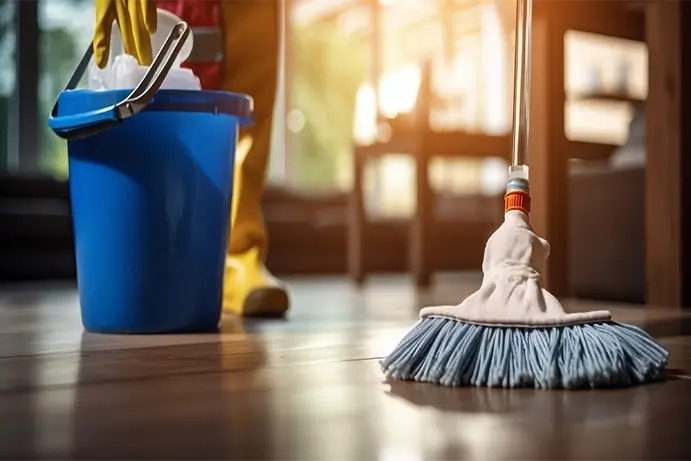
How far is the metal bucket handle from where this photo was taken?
1.18m

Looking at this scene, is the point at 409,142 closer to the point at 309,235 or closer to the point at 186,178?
the point at 309,235

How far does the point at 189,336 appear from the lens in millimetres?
1265

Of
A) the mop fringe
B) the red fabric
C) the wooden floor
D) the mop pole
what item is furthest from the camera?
the red fabric

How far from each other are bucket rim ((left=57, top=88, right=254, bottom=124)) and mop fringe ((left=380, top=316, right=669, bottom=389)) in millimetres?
570

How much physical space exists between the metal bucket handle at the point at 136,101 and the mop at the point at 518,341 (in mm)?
526

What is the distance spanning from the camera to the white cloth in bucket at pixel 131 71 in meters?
1.25

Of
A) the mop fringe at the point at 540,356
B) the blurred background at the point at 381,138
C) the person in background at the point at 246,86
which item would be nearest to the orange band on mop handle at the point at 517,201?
the mop fringe at the point at 540,356

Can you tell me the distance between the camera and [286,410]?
0.71 metres

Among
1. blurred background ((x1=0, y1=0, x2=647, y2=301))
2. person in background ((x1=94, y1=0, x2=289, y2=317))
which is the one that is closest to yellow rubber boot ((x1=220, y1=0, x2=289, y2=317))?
person in background ((x1=94, y1=0, x2=289, y2=317))

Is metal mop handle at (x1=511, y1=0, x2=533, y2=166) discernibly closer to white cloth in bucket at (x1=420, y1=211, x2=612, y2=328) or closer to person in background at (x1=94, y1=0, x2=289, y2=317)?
white cloth in bucket at (x1=420, y1=211, x2=612, y2=328)

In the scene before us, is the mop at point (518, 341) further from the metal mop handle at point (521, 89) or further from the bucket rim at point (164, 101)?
the bucket rim at point (164, 101)

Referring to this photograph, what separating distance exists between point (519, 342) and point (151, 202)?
65 cm

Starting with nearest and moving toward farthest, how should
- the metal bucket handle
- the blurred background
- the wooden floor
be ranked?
the wooden floor, the metal bucket handle, the blurred background

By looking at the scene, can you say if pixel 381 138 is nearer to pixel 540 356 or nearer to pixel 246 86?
pixel 246 86
